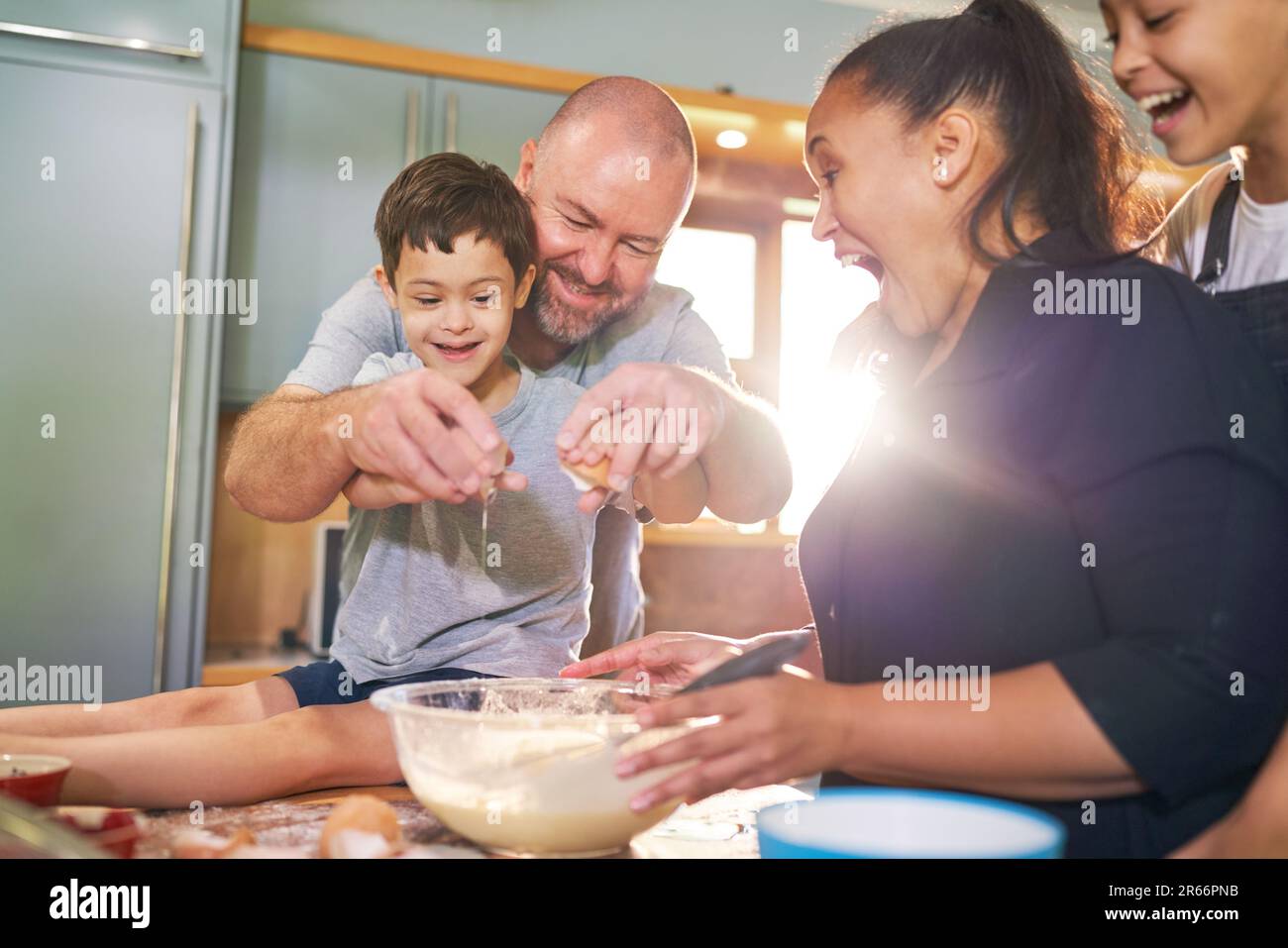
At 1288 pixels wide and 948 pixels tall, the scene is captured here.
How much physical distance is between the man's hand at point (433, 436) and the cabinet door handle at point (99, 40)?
5.82ft

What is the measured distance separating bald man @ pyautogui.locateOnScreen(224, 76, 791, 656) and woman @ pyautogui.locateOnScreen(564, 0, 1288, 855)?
23 centimetres

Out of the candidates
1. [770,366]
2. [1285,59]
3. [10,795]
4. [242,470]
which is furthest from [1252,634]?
[770,366]

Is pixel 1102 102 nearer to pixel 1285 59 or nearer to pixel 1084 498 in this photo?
pixel 1285 59

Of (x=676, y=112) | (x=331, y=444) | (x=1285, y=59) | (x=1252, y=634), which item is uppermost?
(x=676, y=112)

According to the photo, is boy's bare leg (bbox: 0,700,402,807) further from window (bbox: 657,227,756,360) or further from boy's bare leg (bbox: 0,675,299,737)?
window (bbox: 657,227,756,360)

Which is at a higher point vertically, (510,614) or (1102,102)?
(1102,102)

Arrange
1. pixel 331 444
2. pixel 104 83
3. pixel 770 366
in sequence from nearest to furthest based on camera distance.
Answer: pixel 331 444
pixel 104 83
pixel 770 366

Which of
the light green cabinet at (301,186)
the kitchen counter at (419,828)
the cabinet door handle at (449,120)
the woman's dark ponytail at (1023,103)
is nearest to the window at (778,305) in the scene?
the cabinet door handle at (449,120)

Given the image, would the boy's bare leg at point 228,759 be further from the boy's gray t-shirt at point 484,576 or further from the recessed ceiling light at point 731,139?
the recessed ceiling light at point 731,139

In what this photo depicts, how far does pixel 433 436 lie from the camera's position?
3.23 ft

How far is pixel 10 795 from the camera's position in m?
0.67

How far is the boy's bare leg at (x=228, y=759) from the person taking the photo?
86 centimetres

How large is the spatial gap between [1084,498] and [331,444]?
772mm

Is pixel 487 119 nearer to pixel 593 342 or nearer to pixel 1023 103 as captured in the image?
pixel 593 342
